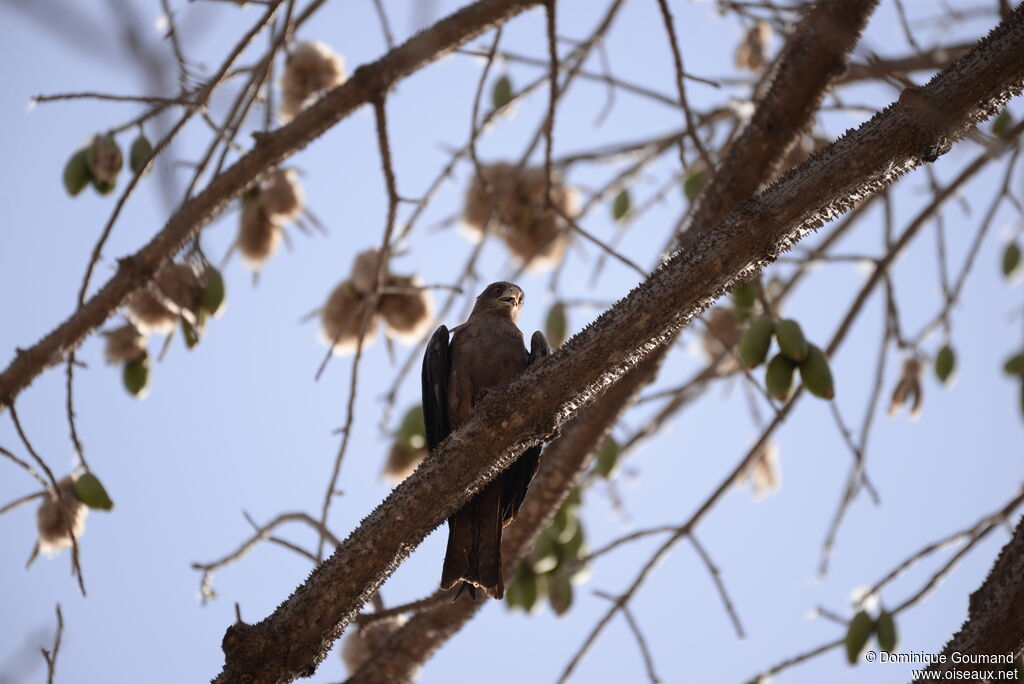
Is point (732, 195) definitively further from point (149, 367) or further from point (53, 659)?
point (53, 659)

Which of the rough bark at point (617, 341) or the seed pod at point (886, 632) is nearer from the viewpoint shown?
the rough bark at point (617, 341)

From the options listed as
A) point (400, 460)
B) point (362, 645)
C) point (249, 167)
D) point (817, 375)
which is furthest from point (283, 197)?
point (817, 375)

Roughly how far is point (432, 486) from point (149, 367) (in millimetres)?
2264

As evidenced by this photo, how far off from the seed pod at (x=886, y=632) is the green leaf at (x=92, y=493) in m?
2.66

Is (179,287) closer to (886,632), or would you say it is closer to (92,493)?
(92,493)

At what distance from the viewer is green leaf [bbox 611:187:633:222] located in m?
4.95

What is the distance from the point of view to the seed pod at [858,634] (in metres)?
3.45

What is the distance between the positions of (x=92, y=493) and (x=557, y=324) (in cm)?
202

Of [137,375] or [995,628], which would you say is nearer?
[995,628]

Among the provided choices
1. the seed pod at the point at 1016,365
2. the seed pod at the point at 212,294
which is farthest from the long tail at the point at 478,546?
the seed pod at the point at 1016,365

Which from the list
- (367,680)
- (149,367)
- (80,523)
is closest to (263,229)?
(149,367)

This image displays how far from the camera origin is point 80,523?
3.34 meters

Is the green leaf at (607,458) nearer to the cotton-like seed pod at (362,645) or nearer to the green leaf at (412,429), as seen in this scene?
the green leaf at (412,429)

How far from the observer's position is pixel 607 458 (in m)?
4.18
